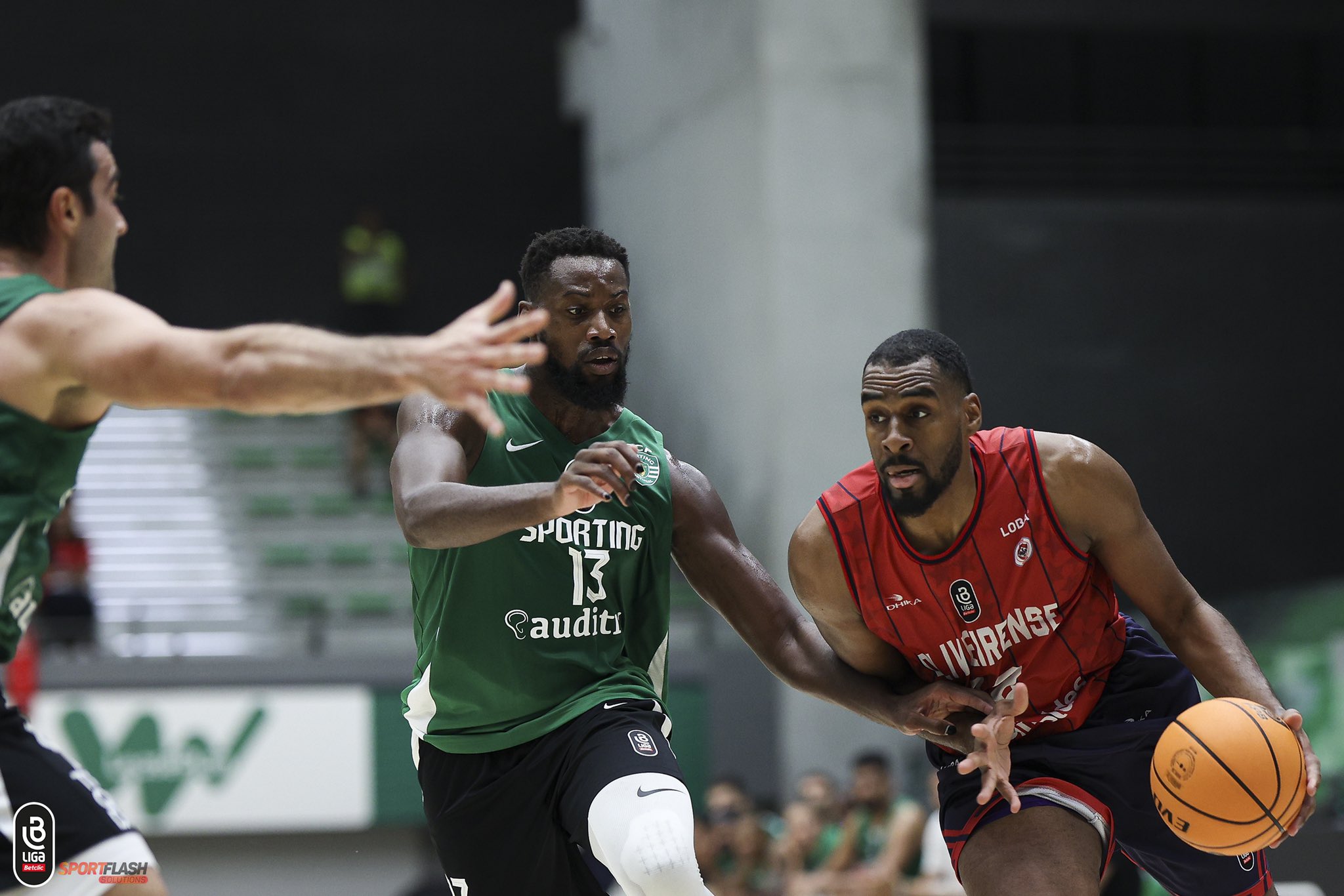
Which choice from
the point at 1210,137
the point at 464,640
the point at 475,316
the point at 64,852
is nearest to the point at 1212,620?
the point at 464,640

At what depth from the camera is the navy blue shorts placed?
5.23m

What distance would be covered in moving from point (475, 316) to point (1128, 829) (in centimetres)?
287

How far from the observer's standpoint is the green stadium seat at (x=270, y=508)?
738 inches

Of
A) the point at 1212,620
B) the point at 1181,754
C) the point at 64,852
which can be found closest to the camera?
the point at 64,852

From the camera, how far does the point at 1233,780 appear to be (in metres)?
4.78

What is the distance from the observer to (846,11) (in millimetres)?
17203

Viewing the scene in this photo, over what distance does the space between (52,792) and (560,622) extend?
173cm

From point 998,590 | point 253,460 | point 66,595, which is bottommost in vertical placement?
point 66,595

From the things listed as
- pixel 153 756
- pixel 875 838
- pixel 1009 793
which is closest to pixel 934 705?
pixel 1009 793

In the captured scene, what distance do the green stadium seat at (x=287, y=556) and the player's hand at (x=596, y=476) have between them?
14146 mm

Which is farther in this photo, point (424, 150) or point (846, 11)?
point (424, 150)

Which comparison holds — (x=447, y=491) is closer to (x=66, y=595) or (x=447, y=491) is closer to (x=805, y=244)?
(x=66, y=595)

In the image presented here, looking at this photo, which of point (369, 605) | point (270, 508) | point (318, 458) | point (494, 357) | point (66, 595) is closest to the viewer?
point (494, 357)

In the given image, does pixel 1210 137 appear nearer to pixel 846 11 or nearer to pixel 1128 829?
pixel 846 11
